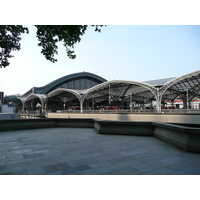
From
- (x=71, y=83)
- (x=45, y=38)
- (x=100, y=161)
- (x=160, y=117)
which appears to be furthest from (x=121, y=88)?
(x=71, y=83)

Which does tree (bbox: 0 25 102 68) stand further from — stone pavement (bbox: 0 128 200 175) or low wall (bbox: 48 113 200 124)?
low wall (bbox: 48 113 200 124)

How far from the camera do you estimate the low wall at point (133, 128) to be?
5.15m

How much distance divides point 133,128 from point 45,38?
5.90 meters

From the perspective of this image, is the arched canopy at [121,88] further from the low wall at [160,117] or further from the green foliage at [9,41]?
the green foliage at [9,41]

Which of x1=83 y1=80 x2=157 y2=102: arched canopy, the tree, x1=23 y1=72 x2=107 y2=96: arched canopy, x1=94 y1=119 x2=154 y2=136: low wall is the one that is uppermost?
x1=23 y1=72 x2=107 y2=96: arched canopy

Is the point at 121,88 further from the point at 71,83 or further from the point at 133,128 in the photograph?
the point at 71,83

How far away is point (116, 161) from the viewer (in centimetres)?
443

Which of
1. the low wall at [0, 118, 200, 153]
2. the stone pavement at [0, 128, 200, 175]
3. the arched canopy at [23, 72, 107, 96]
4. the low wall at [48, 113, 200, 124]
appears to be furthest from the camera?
the arched canopy at [23, 72, 107, 96]

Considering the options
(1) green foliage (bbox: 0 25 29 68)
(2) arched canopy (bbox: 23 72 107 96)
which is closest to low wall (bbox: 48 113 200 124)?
(1) green foliage (bbox: 0 25 29 68)

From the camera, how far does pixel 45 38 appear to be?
6945mm

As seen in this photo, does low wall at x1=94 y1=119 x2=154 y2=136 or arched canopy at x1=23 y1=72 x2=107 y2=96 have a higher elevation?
arched canopy at x1=23 y1=72 x2=107 y2=96

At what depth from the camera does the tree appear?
600cm

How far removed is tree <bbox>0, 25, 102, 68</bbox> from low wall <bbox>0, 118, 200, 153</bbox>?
4.17m

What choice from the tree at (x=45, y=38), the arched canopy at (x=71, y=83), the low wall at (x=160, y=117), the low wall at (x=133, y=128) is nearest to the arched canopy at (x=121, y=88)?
the low wall at (x=160, y=117)
